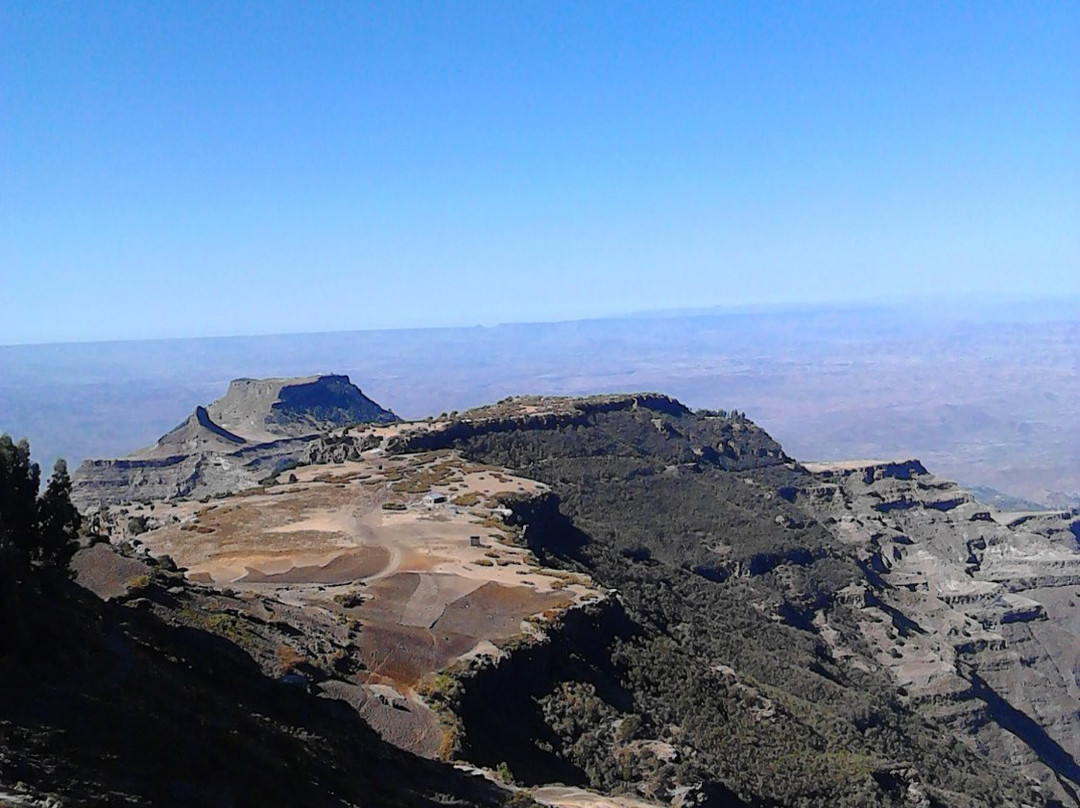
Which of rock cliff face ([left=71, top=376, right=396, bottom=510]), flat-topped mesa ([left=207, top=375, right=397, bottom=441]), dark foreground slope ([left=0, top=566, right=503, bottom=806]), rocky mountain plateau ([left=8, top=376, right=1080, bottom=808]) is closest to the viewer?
dark foreground slope ([left=0, top=566, right=503, bottom=806])

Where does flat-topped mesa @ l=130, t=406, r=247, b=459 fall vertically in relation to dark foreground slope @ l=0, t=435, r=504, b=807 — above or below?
below

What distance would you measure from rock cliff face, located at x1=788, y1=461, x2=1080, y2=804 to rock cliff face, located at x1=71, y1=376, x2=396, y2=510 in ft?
147

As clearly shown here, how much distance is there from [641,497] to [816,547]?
14839 millimetres

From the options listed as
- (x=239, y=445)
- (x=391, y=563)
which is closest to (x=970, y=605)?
(x=391, y=563)

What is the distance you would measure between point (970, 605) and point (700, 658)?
41811 mm

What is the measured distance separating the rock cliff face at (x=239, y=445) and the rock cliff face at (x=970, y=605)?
1765 inches

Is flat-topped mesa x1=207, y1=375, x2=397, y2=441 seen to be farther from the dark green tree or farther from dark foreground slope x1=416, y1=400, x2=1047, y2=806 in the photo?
the dark green tree

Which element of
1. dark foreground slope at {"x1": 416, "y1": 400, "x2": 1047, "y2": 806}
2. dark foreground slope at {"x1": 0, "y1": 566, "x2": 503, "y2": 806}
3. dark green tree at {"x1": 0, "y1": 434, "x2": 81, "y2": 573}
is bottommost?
dark foreground slope at {"x1": 416, "y1": 400, "x2": 1047, "y2": 806}

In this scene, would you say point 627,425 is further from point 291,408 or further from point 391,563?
point 291,408

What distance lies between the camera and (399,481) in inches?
2406

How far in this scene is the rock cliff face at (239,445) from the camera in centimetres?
9456

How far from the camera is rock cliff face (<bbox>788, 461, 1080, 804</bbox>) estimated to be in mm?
57000

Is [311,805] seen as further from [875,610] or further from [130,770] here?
[875,610]

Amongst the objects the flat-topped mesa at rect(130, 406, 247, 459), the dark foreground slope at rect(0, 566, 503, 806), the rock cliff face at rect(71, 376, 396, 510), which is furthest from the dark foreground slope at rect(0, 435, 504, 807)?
→ the flat-topped mesa at rect(130, 406, 247, 459)
